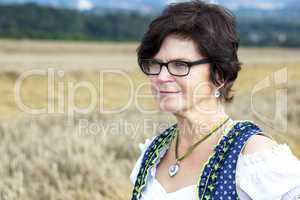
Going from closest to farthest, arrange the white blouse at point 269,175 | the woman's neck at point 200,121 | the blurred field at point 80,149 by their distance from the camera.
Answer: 1. the white blouse at point 269,175
2. the woman's neck at point 200,121
3. the blurred field at point 80,149

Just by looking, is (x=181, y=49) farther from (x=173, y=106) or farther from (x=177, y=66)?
(x=173, y=106)

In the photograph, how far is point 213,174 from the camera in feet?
8.71

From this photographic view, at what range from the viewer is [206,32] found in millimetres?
2768

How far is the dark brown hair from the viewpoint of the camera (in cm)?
278

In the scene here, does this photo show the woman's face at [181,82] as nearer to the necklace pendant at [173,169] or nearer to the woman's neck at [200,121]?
the woman's neck at [200,121]

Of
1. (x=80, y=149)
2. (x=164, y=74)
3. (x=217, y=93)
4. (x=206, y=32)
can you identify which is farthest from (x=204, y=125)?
(x=80, y=149)

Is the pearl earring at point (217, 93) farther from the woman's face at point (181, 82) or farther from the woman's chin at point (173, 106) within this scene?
the woman's chin at point (173, 106)

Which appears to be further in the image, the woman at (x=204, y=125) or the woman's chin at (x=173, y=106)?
the woman's chin at (x=173, y=106)

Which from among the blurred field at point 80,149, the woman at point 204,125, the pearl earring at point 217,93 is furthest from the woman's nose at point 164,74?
the blurred field at point 80,149

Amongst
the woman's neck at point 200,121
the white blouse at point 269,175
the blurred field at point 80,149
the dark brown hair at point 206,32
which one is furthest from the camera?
the blurred field at point 80,149

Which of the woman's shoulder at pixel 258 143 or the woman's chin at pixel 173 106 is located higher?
the woman's chin at pixel 173 106

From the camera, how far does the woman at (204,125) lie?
257 cm

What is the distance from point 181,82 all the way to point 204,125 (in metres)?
0.23

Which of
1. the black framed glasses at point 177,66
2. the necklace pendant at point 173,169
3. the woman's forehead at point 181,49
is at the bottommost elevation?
the necklace pendant at point 173,169
